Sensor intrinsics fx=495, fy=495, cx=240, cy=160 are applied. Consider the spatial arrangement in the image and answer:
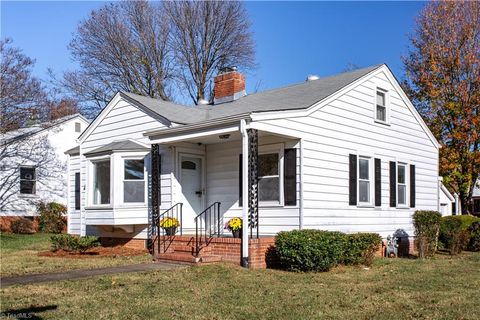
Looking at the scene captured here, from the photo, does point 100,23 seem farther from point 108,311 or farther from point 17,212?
point 108,311

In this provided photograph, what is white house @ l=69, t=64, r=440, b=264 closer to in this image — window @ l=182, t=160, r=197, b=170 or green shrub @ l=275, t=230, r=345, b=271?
window @ l=182, t=160, r=197, b=170

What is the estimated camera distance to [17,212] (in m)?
23.9

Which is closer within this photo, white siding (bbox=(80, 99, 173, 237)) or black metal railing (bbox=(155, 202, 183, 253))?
black metal railing (bbox=(155, 202, 183, 253))

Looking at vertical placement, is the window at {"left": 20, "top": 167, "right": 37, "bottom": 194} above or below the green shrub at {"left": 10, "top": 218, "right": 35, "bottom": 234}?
above

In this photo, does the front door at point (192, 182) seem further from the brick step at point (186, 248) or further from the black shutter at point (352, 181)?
the black shutter at point (352, 181)

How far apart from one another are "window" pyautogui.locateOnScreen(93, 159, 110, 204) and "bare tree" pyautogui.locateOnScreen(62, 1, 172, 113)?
17.7 m

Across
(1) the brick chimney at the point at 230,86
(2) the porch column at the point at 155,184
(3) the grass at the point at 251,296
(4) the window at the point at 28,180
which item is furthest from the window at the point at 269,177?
(4) the window at the point at 28,180

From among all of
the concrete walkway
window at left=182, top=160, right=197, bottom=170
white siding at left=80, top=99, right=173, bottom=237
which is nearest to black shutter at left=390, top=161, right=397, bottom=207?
window at left=182, top=160, right=197, bottom=170

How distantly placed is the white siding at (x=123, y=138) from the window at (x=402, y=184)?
7659 mm

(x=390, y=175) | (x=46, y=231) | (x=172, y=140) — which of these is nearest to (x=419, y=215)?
(x=390, y=175)

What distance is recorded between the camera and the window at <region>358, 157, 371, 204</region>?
565 inches

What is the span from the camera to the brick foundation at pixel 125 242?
13.9 metres

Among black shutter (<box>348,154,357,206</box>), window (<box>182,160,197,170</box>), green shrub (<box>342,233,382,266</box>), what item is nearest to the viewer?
green shrub (<box>342,233,382,266</box>)

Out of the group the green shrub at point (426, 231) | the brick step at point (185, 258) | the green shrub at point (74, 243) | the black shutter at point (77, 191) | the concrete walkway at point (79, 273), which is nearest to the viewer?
the concrete walkway at point (79, 273)
